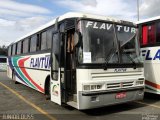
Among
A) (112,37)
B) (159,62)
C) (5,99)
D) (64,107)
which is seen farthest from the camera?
(5,99)

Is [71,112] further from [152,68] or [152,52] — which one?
[152,52]

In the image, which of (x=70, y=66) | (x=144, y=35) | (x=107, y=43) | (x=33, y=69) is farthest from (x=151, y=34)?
(x=33, y=69)

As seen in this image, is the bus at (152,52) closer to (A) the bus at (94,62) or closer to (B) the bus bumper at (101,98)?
(A) the bus at (94,62)

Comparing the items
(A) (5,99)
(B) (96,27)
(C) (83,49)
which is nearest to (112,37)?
(B) (96,27)

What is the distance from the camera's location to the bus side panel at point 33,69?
11.5 metres

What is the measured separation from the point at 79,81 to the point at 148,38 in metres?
4.72

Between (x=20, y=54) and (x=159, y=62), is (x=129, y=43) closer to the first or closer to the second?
(x=159, y=62)

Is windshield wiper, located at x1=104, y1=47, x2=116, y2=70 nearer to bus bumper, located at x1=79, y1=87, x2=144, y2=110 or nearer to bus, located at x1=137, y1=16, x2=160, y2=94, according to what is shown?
bus bumper, located at x1=79, y1=87, x2=144, y2=110

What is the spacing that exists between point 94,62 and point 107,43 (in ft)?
2.77

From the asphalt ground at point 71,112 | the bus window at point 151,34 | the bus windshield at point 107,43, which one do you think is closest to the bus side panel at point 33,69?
the asphalt ground at point 71,112

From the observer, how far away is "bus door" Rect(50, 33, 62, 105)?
9396 millimetres

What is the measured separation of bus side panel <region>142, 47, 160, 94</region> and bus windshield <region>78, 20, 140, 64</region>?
1.94 meters

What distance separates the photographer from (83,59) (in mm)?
8133

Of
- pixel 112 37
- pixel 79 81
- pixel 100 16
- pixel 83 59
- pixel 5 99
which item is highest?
pixel 100 16
